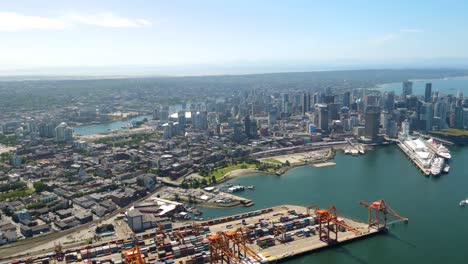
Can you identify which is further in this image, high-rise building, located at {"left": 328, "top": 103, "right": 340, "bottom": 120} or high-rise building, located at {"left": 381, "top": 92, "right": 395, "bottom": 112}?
high-rise building, located at {"left": 381, "top": 92, "right": 395, "bottom": 112}

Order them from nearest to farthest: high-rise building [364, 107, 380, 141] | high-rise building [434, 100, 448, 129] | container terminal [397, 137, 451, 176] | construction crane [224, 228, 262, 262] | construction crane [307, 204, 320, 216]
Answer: construction crane [224, 228, 262, 262], construction crane [307, 204, 320, 216], container terminal [397, 137, 451, 176], high-rise building [364, 107, 380, 141], high-rise building [434, 100, 448, 129]

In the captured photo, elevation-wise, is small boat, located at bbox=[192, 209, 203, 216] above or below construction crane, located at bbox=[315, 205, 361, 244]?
below

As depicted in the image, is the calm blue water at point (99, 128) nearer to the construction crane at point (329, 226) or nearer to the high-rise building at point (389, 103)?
the high-rise building at point (389, 103)

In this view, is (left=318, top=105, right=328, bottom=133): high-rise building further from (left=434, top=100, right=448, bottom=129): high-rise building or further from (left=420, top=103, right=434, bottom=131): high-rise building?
(left=434, top=100, right=448, bottom=129): high-rise building

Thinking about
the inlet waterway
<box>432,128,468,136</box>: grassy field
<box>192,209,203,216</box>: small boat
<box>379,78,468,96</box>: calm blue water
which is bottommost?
the inlet waterway

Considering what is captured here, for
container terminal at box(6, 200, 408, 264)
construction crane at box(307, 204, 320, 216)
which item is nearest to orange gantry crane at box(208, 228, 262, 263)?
container terminal at box(6, 200, 408, 264)

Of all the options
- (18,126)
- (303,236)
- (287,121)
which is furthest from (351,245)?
(18,126)

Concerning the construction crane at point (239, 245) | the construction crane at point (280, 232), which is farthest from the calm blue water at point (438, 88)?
the construction crane at point (239, 245)

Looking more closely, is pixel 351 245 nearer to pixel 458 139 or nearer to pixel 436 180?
pixel 436 180
